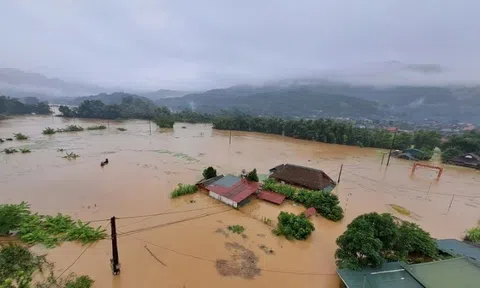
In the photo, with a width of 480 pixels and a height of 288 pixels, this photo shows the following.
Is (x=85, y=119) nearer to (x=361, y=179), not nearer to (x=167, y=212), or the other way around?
(x=167, y=212)

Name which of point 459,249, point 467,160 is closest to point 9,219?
point 459,249

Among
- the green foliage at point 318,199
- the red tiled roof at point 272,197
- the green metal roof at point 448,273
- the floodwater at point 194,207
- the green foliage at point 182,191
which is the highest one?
the green metal roof at point 448,273

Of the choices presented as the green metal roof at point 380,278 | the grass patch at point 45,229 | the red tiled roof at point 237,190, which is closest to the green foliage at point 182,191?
the red tiled roof at point 237,190

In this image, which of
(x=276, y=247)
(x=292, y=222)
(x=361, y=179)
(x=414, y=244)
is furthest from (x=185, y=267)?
(x=361, y=179)

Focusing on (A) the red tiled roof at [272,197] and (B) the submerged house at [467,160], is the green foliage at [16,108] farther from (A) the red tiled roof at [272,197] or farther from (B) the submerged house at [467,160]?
(B) the submerged house at [467,160]

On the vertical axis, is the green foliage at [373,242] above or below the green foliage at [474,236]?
above

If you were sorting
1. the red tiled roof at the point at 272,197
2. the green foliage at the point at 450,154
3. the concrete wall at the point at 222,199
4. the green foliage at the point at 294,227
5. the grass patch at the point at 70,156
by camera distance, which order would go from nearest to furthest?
the green foliage at the point at 294,227, the concrete wall at the point at 222,199, the red tiled roof at the point at 272,197, the grass patch at the point at 70,156, the green foliage at the point at 450,154
